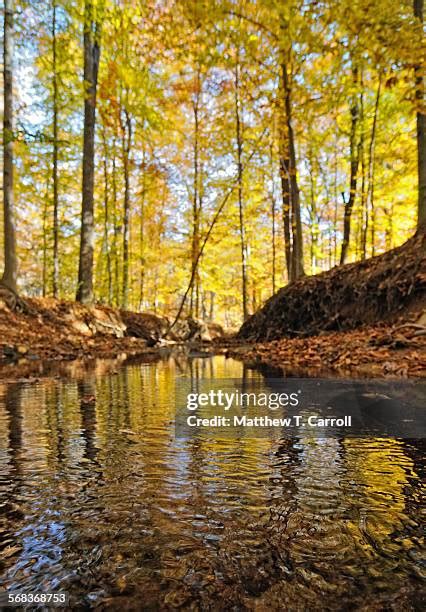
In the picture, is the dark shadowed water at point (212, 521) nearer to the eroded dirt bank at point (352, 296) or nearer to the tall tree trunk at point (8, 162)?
the eroded dirt bank at point (352, 296)

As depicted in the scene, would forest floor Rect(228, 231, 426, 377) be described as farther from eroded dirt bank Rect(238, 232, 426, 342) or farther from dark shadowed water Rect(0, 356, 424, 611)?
dark shadowed water Rect(0, 356, 424, 611)

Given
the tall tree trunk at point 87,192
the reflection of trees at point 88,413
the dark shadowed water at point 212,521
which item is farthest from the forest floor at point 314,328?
the dark shadowed water at point 212,521

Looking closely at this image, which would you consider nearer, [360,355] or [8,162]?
[360,355]

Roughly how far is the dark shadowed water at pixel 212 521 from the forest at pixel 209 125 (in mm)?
5175

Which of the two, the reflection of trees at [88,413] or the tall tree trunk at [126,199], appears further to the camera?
the tall tree trunk at [126,199]

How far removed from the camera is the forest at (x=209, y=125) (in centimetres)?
538

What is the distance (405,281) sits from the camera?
19.4ft

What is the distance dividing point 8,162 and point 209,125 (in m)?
10.7

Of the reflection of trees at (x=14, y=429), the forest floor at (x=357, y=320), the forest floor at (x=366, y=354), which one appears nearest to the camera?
the reflection of trees at (x=14, y=429)

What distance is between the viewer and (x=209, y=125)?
16578mm

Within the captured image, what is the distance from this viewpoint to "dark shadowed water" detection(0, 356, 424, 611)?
706 mm

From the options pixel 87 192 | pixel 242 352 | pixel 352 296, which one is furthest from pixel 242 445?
pixel 87 192

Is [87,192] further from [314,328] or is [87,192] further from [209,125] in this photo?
[209,125]

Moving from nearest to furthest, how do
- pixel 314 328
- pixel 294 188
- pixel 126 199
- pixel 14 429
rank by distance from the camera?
pixel 14 429, pixel 314 328, pixel 294 188, pixel 126 199
